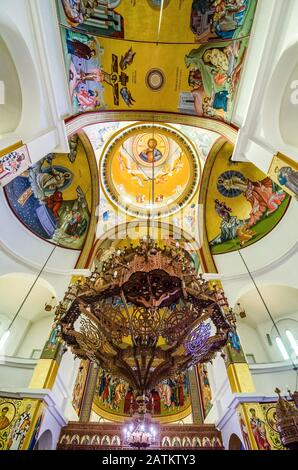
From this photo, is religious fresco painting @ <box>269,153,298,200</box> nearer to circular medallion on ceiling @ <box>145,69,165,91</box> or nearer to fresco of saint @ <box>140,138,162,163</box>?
circular medallion on ceiling @ <box>145,69,165,91</box>

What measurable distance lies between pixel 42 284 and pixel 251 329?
28.3 ft

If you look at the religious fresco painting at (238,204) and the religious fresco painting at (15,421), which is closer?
the religious fresco painting at (15,421)

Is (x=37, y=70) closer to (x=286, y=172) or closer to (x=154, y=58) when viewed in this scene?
(x=154, y=58)

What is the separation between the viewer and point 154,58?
6613 millimetres

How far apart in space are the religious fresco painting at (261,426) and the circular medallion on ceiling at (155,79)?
901cm

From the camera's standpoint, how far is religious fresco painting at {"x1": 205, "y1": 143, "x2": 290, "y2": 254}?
8641mm

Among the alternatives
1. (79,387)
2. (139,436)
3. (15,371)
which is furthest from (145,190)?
(139,436)

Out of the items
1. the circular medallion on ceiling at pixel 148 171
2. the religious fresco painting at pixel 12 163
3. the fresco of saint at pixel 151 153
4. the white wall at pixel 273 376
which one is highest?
the fresco of saint at pixel 151 153

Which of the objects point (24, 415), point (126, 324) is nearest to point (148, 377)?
point (126, 324)

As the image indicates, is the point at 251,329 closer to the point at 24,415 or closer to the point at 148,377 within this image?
the point at 148,377

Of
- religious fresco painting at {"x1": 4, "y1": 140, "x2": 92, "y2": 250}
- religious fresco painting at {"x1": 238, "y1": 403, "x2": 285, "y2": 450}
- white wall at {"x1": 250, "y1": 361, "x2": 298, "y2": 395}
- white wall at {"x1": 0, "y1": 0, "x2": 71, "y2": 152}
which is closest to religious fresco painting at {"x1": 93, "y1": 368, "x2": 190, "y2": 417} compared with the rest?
white wall at {"x1": 250, "y1": 361, "x2": 298, "y2": 395}

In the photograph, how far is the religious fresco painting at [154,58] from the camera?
217 inches

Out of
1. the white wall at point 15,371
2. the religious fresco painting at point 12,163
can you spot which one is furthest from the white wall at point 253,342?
the religious fresco painting at point 12,163

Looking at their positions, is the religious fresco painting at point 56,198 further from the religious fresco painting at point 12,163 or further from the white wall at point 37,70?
the religious fresco painting at point 12,163
